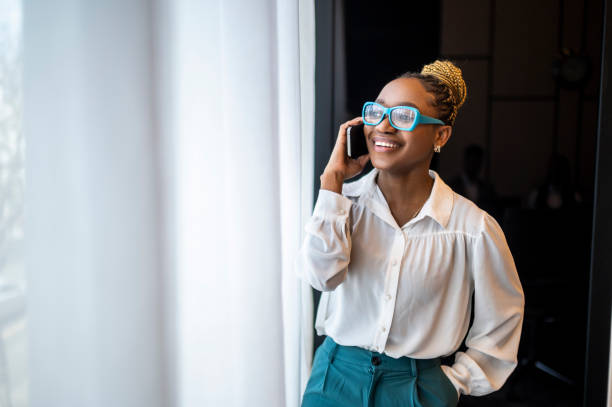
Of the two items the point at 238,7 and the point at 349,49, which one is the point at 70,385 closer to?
the point at 238,7

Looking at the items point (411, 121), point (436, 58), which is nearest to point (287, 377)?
point (411, 121)

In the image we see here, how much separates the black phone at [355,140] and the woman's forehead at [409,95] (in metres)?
0.13

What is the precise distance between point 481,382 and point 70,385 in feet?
3.47

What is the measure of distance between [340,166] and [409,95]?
9.5 inches

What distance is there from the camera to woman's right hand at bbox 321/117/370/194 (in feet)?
3.44

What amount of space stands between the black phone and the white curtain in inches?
11.7

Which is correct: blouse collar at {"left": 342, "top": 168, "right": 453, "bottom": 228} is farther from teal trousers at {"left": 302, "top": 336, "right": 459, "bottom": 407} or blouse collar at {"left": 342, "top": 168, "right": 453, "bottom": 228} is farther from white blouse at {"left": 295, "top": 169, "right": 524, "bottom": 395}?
teal trousers at {"left": 302, "top": 336, "right": 459, "bottom": 407}

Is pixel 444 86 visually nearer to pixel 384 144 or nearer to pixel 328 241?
pixel 384 144

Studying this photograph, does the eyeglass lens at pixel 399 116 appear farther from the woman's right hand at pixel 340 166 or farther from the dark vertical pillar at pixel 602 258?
the dark vertical pillar at pixel 602 258

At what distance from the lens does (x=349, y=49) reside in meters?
1.40

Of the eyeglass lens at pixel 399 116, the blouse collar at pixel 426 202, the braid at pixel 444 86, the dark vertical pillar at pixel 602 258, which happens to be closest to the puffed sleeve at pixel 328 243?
the blouse collar at pixel 426 202

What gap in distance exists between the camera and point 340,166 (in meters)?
1.08

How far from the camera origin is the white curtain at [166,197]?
1032mm

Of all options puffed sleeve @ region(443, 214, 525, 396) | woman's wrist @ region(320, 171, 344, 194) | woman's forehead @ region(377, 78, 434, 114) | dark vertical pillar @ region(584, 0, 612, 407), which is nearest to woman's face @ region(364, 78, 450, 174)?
woman's forehead @ region(377, 78, 434, 114)
